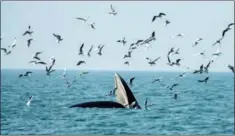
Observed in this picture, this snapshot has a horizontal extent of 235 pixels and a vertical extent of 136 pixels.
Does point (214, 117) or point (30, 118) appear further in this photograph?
point (214, 117)

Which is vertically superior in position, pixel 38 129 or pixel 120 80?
pixel 120 80

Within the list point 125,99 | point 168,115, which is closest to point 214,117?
point 168,115

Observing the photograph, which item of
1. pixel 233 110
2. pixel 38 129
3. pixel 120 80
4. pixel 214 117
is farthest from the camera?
pixel 233 110

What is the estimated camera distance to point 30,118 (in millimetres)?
44156

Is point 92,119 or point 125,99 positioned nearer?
point 125,99

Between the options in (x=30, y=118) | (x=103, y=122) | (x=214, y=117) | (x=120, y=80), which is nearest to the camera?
(x=120, y=80)

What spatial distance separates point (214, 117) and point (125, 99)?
14.1 m

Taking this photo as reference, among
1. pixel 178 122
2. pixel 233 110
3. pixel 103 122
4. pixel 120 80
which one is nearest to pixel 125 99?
pixel 120 80

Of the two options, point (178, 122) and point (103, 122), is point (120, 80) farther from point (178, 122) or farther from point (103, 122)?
point (178, 122)

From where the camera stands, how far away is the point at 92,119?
41.9m

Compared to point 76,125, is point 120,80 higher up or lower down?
higher up

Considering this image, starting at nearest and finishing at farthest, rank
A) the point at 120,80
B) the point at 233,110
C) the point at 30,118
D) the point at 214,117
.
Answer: the point at 120,80 → the point at 30,118 → the point at 214,117 → the point at 233,110

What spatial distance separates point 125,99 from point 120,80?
2.21m

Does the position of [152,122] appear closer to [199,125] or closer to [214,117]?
[199,125]
